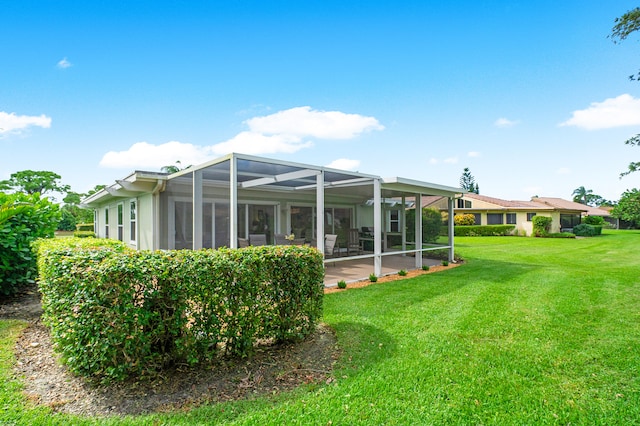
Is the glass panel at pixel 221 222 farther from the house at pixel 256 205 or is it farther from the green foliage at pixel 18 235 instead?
the green foliage at pixel 18 235

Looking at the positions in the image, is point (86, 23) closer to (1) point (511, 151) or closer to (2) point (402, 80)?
(2) point (402, 80)

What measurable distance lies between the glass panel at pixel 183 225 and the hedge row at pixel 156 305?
17.9ft

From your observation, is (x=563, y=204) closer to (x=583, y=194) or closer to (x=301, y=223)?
(x=301, y=223)

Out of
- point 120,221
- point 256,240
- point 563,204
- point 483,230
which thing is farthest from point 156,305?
point 563,204

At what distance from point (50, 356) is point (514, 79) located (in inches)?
555

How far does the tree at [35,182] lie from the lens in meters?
39.2

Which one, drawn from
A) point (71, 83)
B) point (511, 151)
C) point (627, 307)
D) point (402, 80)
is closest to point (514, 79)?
point (402, 80)

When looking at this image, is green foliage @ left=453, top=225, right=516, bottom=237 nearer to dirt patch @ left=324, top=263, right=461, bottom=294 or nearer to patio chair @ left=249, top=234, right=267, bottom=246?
dirt patch @ left=324, top=263, right=461, bottom=294

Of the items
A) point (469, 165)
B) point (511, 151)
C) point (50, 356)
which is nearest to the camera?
point (50, 356)

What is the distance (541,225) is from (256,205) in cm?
2645

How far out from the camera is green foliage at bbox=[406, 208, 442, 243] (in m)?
11.9

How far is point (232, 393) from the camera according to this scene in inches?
116

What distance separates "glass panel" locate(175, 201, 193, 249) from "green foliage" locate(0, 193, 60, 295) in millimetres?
3051

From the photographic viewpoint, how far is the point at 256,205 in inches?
472
